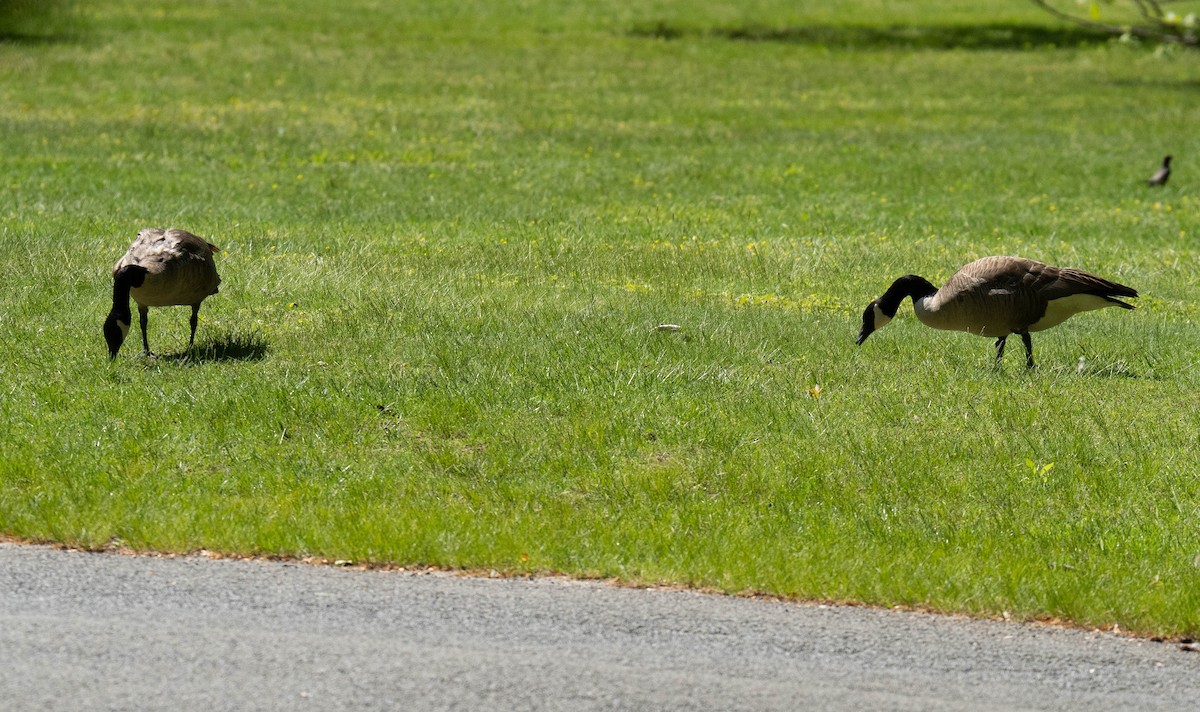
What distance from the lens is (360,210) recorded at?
17.8 meters

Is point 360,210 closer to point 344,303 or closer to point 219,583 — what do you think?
point 344,303

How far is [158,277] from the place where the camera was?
998cm

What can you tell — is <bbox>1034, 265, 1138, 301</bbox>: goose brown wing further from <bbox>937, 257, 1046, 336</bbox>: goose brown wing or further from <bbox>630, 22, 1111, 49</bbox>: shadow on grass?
<bbox>630, 22, 1111, 49</bbox>: shadow on grass

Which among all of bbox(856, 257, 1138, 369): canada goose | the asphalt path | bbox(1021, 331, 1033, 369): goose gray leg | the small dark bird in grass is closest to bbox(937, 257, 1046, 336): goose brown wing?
bbox(856, 257, 1138, 369): canada goose

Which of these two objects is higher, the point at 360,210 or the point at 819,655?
the point at 819,655

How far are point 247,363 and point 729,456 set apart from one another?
3.66m

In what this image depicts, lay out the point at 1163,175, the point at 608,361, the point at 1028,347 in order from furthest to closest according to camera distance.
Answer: the point at 1163,175
the point at 1028,347
the point at 608,361

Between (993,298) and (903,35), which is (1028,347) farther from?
(903,35)

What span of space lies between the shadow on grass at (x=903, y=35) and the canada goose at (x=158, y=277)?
30.3m

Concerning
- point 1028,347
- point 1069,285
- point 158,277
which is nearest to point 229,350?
point 158,277

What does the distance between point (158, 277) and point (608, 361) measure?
10.2ft

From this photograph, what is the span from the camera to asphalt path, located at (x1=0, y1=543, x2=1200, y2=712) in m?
5.29

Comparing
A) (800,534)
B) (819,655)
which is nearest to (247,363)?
(800,534)

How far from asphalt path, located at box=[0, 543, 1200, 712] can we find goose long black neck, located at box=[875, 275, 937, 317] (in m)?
4.54
